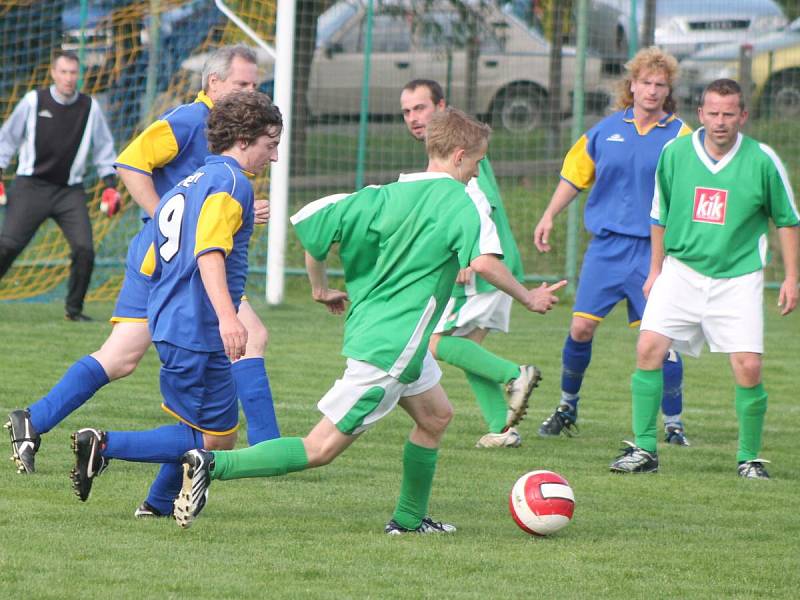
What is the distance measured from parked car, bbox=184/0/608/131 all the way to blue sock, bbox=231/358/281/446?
8942mm

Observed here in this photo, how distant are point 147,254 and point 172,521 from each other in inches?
40.3

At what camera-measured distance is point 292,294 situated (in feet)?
47.0

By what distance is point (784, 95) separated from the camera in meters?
15.1

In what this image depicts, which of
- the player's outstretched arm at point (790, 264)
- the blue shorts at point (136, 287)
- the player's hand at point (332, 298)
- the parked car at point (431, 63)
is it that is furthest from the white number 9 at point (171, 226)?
the parked car at point (431, 63)

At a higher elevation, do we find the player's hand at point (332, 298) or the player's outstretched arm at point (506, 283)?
the player's outstretched arm at point (506, 283)

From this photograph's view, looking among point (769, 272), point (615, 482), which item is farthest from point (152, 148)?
point (769, 272)

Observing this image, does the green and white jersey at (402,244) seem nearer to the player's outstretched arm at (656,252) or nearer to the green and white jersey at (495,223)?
the player's outstretched arm at (656,252)

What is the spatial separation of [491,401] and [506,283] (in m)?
2.39

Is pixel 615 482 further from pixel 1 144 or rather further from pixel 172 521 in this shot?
pixel 1 144

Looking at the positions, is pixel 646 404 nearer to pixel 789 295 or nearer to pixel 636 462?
pixel 636 462

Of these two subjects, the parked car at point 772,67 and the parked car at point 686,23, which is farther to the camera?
the parked car at point 772,67

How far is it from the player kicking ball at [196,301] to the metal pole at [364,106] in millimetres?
9434

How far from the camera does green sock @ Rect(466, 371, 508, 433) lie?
7297 mm

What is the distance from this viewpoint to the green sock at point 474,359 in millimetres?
7012
